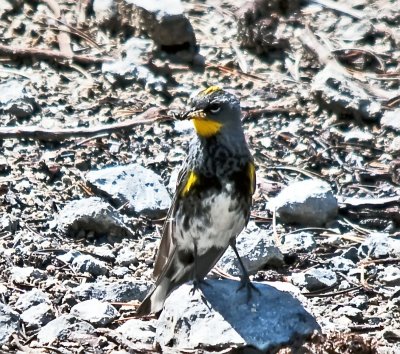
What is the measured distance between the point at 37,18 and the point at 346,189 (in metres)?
3.31

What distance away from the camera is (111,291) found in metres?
6.98

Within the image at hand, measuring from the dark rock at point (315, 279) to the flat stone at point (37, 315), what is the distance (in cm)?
153

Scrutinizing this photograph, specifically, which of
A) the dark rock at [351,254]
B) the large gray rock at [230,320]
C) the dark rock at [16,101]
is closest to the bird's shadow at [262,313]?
the large gray rock at [230,320]

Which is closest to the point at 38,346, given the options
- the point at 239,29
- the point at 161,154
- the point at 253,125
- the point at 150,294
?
the point at 150,294

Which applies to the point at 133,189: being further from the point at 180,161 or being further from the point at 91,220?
the point at 180,161

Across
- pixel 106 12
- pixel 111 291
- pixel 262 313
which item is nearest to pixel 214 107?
pixel 262 313

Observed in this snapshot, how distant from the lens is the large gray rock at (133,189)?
7.91m

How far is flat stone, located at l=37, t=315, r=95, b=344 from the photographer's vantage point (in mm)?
6414

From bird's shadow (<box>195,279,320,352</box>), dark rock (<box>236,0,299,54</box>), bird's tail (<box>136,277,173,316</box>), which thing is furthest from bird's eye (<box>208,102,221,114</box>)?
dark rock (<box>236,0,299,54</box>)

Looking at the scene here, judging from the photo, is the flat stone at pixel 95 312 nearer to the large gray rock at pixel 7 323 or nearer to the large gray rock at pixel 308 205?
the large gray rock at pixel 7 323

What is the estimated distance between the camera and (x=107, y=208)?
7.62 metres

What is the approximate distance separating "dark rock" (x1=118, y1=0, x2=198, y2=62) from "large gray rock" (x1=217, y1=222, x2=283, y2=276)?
8.80ft

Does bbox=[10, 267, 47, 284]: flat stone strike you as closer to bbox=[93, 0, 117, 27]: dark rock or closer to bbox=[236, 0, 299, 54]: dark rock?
bbox=[93, 0, 117, 27]: dark rock

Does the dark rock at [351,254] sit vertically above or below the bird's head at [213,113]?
below
